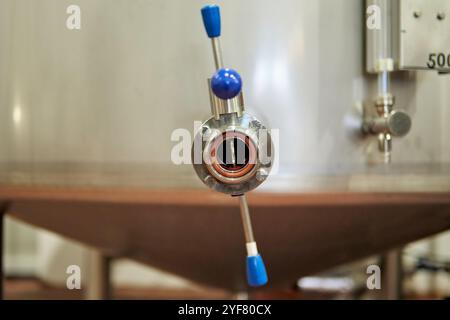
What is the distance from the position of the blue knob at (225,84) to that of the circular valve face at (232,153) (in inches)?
1.4

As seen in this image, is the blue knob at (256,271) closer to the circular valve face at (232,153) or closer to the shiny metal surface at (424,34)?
the circular valve face at (232,153)

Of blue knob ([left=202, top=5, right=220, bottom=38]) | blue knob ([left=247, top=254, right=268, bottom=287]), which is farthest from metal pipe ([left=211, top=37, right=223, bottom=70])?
blue knob ([left=247, top=254, right=268, bottom=287])

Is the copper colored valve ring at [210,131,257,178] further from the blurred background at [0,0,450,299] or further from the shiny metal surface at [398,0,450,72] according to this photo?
the shiny metal surface at [398,0,450,72]

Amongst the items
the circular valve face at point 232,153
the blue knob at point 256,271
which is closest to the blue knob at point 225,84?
the circular valve face at point 232,153

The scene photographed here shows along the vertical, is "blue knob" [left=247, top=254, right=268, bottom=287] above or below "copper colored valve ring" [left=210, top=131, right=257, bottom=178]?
below

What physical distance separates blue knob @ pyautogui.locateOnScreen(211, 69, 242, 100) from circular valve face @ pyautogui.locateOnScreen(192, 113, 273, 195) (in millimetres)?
34

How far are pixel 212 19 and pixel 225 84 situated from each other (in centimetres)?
7

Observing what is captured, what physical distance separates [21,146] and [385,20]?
15.6 inches

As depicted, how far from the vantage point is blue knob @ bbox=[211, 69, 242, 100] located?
398 millimetres

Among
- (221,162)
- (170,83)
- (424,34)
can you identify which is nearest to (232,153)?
(221,162)

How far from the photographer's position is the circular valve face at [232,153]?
43 centimetres

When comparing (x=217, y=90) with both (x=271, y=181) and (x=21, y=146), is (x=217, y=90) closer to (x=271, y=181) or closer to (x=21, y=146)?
(x=271, y=181)

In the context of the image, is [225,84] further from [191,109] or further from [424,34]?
[424,34]

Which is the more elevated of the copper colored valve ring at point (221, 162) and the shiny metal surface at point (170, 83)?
the shiny metal surface at point (170, 83)
